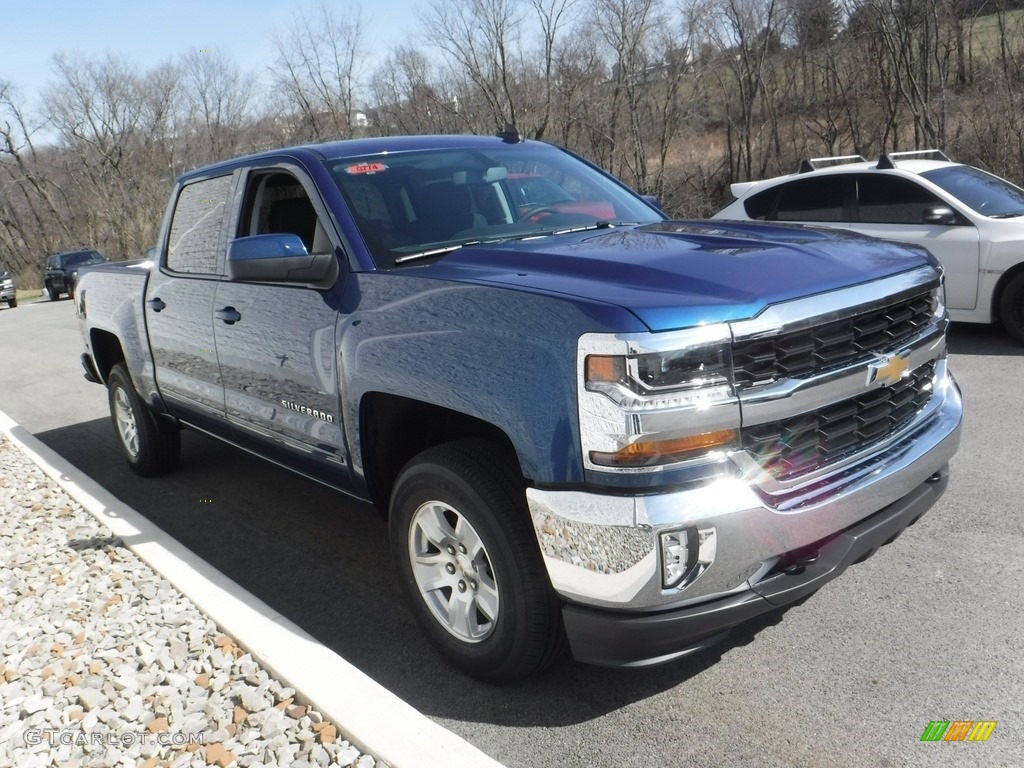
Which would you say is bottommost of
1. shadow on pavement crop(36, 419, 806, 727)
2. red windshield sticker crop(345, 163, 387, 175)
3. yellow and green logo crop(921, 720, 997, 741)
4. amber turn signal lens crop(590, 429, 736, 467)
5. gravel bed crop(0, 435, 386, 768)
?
yellow and green logo crop(921, 720, 997, 741)

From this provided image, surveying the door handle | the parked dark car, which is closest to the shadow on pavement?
the door handle

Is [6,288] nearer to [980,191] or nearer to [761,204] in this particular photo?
[761,204]

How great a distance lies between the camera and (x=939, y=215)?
7656 millimetres

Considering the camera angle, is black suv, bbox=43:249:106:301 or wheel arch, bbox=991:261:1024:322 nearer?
wheel arch, bbox=991:261:1024:322

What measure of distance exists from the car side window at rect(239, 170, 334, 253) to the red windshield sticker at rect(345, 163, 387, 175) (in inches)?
13.5

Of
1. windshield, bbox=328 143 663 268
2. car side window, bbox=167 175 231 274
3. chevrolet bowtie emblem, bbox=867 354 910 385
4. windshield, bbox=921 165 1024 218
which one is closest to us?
chevrolet bowtie emblem, bbox=867 354 910 385

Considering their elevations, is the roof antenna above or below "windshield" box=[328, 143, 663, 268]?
above

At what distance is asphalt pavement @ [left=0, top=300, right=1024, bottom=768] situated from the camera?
2779mm

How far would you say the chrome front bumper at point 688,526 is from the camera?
8.20 feet

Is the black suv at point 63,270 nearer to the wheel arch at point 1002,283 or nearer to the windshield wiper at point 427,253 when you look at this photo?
the wheel arch at point 1002,283

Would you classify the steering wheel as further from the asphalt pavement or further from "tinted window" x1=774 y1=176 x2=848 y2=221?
"tinted window" x1=774 y1=176 x2=848 y2=221

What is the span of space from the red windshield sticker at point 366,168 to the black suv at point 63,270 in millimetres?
29534

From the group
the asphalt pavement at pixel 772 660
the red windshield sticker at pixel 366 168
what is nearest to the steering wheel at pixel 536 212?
the red windshield sticker at pixel 366 168

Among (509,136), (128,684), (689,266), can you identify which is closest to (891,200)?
(509,136)
